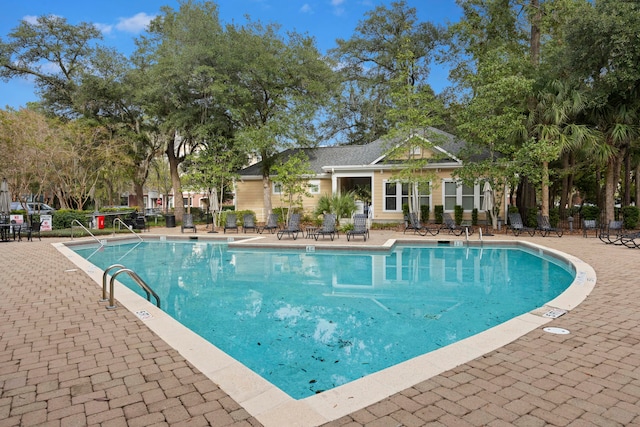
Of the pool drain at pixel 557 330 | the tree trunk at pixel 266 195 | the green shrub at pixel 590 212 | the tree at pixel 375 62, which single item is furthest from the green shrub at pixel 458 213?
the pool drain at pixel 557 330

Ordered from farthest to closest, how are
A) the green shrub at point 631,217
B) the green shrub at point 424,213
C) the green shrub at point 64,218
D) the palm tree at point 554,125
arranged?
1. the green shrub at point 424,213
2. the green shrub at point 64,218
3. the green shrub at point 631,217
4. the palm tree at point 554,125

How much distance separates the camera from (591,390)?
2996mm

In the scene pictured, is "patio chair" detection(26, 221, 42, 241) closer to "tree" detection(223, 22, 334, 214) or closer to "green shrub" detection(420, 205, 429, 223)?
"tree" detection(223, 22, 334, 214)

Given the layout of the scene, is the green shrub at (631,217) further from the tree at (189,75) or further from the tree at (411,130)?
the tree at (189,75)

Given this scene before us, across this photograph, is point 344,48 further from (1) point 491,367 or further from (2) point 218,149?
(1) point 491,367

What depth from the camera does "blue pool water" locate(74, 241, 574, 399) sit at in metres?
4.75

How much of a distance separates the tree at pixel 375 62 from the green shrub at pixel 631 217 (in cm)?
1643

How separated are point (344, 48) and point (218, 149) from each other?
14979mm

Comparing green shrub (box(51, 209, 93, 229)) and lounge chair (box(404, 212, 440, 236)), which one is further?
green shrub (box(51, 209, 93, 229))

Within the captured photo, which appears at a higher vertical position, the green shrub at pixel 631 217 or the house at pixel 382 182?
the house at pixel 382 182

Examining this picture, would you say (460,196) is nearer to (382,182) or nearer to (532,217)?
(532,217)

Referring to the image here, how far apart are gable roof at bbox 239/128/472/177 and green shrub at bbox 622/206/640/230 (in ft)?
24.8

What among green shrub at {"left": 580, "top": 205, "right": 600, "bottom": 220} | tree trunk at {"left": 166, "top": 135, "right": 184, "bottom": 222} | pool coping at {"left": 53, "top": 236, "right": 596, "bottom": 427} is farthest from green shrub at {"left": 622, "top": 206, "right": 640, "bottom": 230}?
tree trunk at {"left": 166, "top": 135, "right": 184, "bottom": 222}

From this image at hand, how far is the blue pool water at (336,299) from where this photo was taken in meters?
4.75
